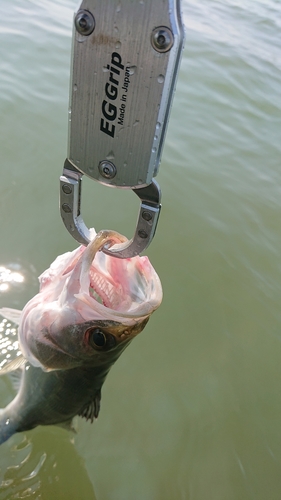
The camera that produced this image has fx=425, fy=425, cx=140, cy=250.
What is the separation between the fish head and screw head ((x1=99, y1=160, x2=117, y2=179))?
0.38m

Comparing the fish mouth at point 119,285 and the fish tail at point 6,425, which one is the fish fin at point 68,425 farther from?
the fish mouth at point 119,285

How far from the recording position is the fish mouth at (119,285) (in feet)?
5.96

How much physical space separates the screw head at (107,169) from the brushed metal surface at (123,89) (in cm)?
1

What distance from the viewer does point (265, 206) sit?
5.23 m

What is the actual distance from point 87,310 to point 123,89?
1.05 m

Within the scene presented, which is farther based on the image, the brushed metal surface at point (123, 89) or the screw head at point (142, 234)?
the screw head at point (142, 234)

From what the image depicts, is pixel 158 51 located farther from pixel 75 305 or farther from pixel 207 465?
pixel 207 465

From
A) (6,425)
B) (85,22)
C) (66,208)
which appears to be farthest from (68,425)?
(85,22)

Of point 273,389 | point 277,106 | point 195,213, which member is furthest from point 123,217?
point 277,106

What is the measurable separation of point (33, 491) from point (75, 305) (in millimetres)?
1910

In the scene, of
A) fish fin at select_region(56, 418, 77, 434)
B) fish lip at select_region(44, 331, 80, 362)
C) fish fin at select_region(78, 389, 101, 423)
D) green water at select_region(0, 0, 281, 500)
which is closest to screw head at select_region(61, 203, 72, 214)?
fish lip at select_region(44, 331, 80, 362)

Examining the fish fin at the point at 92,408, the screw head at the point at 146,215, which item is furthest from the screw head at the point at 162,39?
the fish fin at the point at 92,408

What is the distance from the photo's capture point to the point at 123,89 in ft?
3.93

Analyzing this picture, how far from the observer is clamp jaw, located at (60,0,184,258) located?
1.09m
